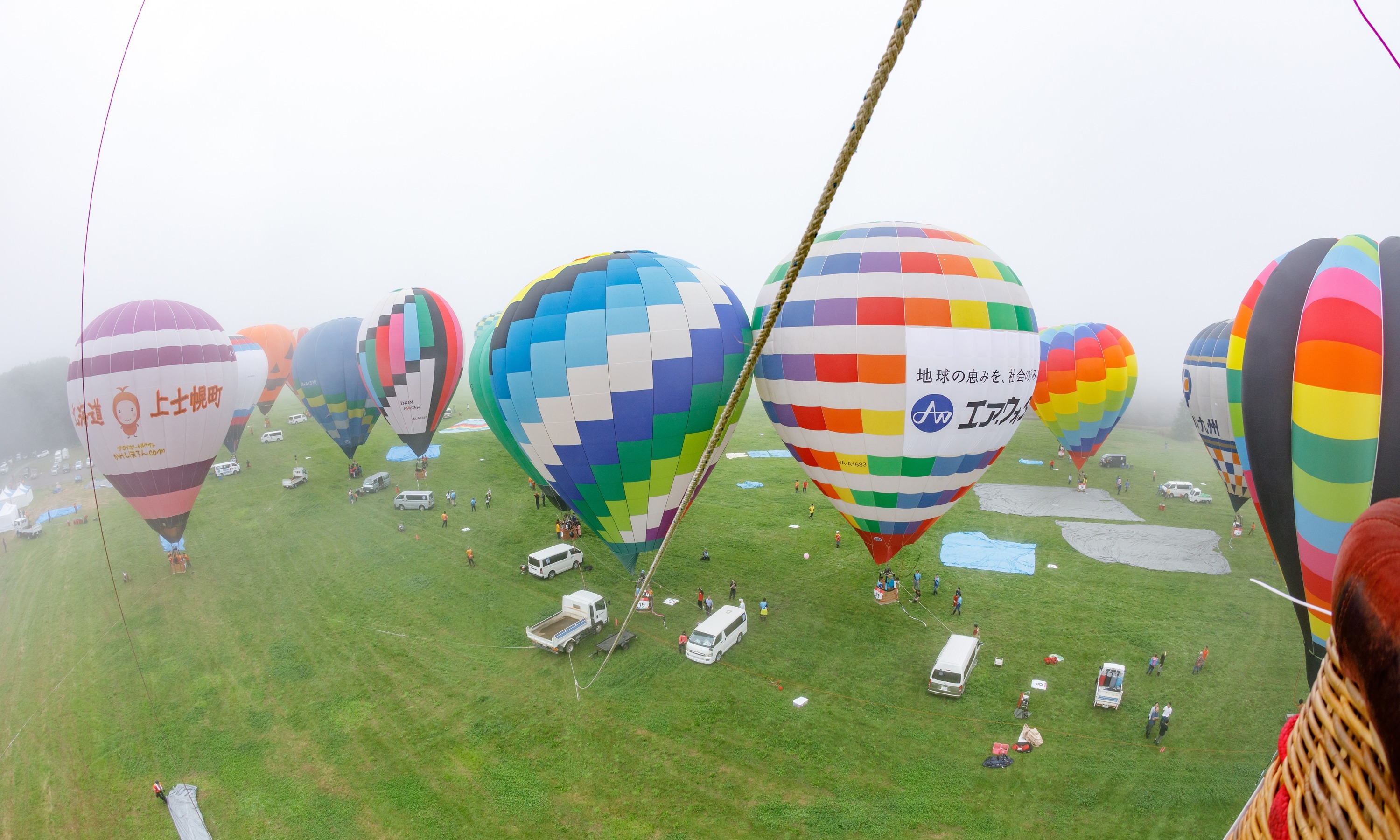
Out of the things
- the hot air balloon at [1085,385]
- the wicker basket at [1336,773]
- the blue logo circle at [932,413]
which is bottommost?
the hot air balloon at [1085,385]

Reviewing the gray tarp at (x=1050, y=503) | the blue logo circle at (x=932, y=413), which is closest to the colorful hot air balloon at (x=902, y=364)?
the blue logo circle at (x=932, y=413)

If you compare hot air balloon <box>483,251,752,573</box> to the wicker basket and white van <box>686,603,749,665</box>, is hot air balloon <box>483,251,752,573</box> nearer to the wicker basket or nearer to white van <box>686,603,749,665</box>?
white van <box>686,603,749,665</box>

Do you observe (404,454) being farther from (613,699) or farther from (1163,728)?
(1163,728)

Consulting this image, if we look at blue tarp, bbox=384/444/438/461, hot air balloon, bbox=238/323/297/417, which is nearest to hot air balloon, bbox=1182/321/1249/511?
blue tarp, bbox=384/444/438/461

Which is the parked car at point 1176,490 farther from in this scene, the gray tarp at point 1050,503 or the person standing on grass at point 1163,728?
the person standing on grass at point 1163,728

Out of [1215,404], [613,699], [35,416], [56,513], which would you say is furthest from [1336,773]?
[35,416]

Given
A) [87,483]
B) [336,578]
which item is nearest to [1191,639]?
[336,578]
